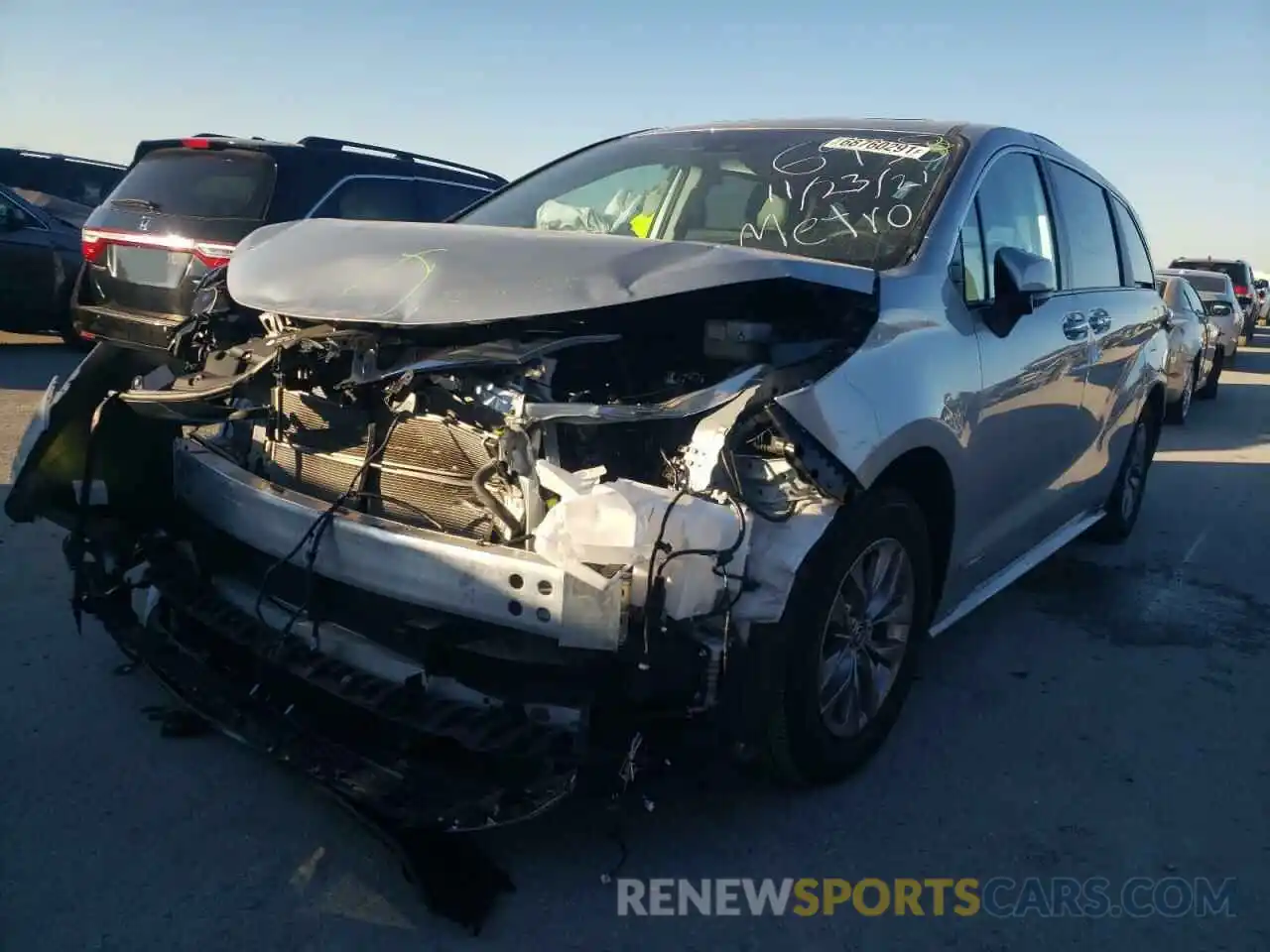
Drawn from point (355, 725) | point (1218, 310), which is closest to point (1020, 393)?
point (355, 725)

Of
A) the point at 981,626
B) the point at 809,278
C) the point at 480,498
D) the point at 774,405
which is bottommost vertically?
the point at 981,626

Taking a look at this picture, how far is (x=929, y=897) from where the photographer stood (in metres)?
2.70

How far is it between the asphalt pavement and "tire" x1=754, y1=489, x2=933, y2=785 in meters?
0.16

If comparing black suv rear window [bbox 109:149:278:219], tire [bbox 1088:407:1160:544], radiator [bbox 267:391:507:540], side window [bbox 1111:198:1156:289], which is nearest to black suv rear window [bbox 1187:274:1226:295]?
side window [bbox 1111:198:1156:289]

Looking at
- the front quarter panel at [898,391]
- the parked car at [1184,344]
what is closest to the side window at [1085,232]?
the front quarter panel at [898,391]

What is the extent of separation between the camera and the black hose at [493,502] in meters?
2.65

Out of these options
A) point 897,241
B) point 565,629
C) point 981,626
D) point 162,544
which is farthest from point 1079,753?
point 162,544

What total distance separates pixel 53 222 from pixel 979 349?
10.4 meters

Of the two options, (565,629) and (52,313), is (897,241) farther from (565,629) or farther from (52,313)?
(52,313)

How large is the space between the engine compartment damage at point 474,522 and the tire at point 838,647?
0.55 ft

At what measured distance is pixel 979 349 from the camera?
3461 mm

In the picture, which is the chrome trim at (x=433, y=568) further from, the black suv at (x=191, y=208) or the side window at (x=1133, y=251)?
the black suv at (x=191, y=208)

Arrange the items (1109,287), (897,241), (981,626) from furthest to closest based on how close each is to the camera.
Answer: (1109,287) < (981,626) < (897,241)

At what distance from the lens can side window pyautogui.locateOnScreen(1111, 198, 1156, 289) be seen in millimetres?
5621
